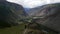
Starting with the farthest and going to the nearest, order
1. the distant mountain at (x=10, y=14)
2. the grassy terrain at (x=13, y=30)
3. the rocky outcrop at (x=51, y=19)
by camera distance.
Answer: the distant mountain at (x=10, y=14) < the grassy terrain at (x=13, y=30) < the rocky outcrop at (x=51, y=19)

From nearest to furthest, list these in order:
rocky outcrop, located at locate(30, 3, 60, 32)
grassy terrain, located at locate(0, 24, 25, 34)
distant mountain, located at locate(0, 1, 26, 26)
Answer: rocky outcrop, located at locate(30, 3, 60, 32) → grassy terrain, located at locate(0, 24, 25, 34) → distant mountain, located at locate(0, 1, 26, 26)

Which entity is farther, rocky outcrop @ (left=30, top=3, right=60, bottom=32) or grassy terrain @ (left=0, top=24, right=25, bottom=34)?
grassy terrain @ (left=0, top=24, right=25, bottom=34)

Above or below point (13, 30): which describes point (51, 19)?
above

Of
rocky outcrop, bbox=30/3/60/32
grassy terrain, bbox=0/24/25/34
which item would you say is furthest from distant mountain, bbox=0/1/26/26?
rocky outcrop, bbox=30/3/60/32

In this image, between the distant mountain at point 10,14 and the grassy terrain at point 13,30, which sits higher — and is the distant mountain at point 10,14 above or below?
above

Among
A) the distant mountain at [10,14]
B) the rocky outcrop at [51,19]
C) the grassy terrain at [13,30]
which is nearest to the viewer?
the rocky outcrop at [51,19]

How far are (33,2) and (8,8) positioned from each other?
409 millimetres

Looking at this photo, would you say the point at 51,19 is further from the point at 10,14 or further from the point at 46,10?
the point at 10,14

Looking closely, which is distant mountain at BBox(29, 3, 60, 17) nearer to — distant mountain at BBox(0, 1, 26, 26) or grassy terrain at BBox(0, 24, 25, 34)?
distant mountain at BBox(0, 1, 26, 26)

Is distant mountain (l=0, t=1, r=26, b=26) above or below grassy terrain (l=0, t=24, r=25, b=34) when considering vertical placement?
above

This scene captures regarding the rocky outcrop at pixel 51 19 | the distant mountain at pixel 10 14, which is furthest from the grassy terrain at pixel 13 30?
the rocky outcrop at pixel 51 19

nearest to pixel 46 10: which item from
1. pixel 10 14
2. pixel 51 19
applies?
pixel 51 19

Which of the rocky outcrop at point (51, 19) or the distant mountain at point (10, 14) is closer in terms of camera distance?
the rocky outcrop at point (51, 19)

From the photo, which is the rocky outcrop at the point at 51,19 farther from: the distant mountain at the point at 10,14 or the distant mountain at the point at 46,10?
the distant mountain at the point at 10,14
